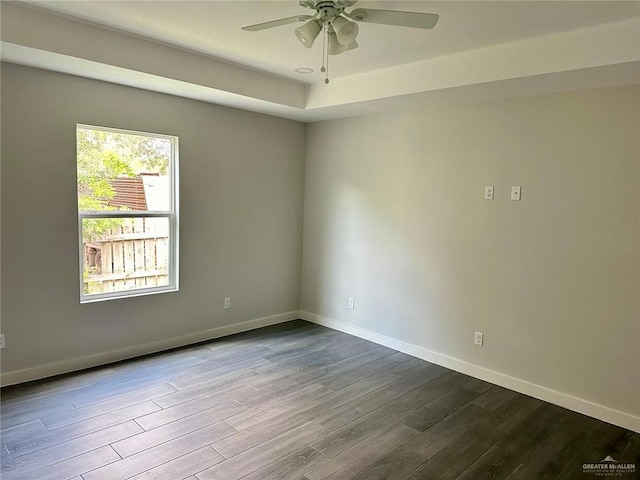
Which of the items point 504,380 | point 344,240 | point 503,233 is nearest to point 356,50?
point 503,233

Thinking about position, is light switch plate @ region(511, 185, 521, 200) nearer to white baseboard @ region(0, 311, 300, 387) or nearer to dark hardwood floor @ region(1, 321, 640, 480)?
dark hardwood floor @ region(1, 321, 640, 480)

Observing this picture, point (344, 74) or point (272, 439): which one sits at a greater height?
point (344, 74)

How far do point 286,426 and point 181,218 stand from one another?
2.19 metres

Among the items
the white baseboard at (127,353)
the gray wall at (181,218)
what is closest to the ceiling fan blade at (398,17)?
the gray wall at (181,218)

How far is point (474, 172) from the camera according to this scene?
11.8 feet

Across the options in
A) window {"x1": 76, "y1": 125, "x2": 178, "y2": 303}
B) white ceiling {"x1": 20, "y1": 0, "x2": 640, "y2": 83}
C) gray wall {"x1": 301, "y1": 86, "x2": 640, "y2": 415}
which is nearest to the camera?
white ceiling {"x1": 20, "y1": 0, "x2": 640, "y2": 83}

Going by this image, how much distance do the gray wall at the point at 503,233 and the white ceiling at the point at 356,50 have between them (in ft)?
1.08

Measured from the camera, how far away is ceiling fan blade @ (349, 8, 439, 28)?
78.9 inches

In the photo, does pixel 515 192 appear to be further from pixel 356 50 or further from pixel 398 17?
pixel 398 17

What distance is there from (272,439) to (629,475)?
206 cm

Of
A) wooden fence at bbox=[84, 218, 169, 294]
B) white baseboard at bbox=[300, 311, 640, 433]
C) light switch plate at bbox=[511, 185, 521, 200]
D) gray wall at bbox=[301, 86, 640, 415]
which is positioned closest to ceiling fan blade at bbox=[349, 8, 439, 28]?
gray wall at bbox=[301, 86, 640, 415]

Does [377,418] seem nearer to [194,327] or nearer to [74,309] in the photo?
[194,327]

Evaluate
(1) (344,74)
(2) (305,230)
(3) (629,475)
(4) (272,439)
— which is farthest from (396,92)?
(3) (629,475)

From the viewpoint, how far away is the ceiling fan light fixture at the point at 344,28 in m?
2.16
